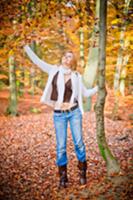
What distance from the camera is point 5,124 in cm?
1062

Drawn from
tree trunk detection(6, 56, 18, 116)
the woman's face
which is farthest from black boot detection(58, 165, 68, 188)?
tree trunk detection(6, 56, 18, 116)

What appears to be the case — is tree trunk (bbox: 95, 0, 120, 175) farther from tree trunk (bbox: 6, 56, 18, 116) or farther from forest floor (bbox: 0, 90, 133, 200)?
tree trunk (bbox: 6, 56, 18, 116)

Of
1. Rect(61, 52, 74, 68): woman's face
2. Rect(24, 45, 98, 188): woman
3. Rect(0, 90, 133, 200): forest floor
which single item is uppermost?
Rect(61, 52, 74, 68): woman's face

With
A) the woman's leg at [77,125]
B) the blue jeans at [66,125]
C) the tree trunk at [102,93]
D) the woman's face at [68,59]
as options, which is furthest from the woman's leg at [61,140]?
the woman's face at [68,59]

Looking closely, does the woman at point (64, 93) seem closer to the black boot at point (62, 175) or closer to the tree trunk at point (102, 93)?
the tree trunk at point (102, 93)

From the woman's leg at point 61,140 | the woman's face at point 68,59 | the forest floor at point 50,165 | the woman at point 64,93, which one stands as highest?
the woman's face at point 68,59

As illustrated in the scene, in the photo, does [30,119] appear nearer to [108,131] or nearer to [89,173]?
[108,131]

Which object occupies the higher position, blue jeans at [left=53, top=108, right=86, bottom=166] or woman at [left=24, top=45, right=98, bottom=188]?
woman at [left=24, top=45, right=98, bottom=188]

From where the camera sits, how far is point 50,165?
6281mm

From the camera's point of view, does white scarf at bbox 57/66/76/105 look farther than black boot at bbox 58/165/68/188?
No

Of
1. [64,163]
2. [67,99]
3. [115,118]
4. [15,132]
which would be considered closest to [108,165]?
[64,163]

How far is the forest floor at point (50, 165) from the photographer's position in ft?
15.2

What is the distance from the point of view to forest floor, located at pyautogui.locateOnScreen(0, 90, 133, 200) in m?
4.64

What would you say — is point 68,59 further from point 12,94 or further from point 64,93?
point 12,94
